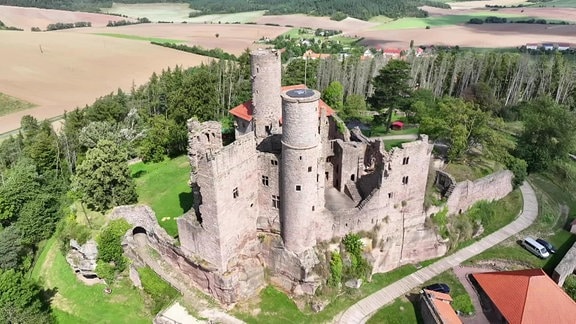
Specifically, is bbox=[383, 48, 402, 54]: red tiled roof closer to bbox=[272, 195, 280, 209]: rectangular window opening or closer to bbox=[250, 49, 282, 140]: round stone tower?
bbox=[250, 49, 282, 140]: round stone tower

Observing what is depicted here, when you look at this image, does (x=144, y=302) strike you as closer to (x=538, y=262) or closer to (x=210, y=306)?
(x=210, y=306)

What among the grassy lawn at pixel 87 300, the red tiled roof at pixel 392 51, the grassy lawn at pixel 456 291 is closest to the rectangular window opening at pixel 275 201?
the grassy lawn at pixel 87 300

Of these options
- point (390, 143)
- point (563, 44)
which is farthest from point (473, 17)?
point (390, 143)

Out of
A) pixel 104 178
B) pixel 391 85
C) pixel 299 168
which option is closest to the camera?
pixel 299 168

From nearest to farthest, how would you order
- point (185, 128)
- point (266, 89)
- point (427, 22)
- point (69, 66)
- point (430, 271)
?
point (430, 271) < point (266, 89) < point (185, 128) < point (69, 66) < point (427, 22)

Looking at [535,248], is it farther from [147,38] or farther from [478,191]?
[147,38]

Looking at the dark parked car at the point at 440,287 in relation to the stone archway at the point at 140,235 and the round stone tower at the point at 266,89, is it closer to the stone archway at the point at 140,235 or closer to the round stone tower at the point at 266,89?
the round stone tower at the point at 266,89

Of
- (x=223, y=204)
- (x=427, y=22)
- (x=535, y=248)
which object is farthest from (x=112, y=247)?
(x=427, y=22)
